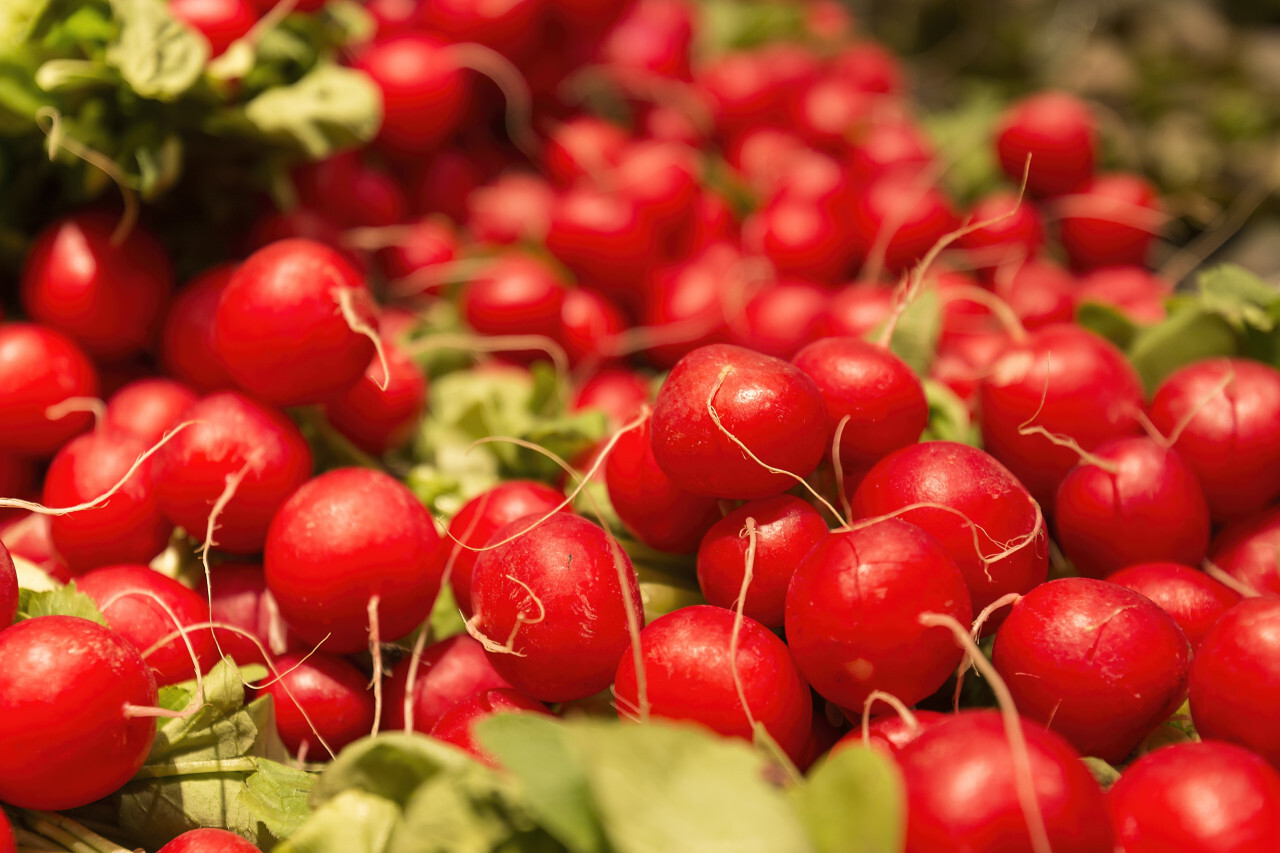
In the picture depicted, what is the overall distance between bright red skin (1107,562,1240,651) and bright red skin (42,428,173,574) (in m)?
1.08

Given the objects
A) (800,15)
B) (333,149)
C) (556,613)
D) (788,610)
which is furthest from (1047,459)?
(800,15)

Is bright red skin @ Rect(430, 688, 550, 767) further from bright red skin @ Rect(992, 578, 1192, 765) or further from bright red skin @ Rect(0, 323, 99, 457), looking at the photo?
bright red skin @ Rect(0, 323, 99, 457)

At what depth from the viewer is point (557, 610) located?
850 millimetres

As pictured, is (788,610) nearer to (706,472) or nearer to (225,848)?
(706,472)

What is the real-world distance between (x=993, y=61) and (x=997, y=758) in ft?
8.36

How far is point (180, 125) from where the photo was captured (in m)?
1.33

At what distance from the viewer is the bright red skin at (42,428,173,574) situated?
1059 mm

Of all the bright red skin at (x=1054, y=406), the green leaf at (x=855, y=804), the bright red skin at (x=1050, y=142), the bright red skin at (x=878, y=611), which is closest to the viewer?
the green leaf at (x=855, y=804)

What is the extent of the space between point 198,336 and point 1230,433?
4.26ft

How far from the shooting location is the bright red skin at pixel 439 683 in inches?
39.3

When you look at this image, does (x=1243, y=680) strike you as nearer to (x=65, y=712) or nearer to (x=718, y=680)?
(x=718, y=680)

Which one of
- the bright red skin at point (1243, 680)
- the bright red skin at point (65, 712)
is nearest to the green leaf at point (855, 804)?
the bright red skin at point (1243, 680)

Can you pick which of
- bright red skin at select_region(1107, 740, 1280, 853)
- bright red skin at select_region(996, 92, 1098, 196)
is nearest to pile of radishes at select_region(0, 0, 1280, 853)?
bright red skin at select_region(1107, 740, 1280, 853)

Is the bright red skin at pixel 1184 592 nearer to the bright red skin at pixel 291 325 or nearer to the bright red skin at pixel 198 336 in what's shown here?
the bright red skin at pixel 291 325
